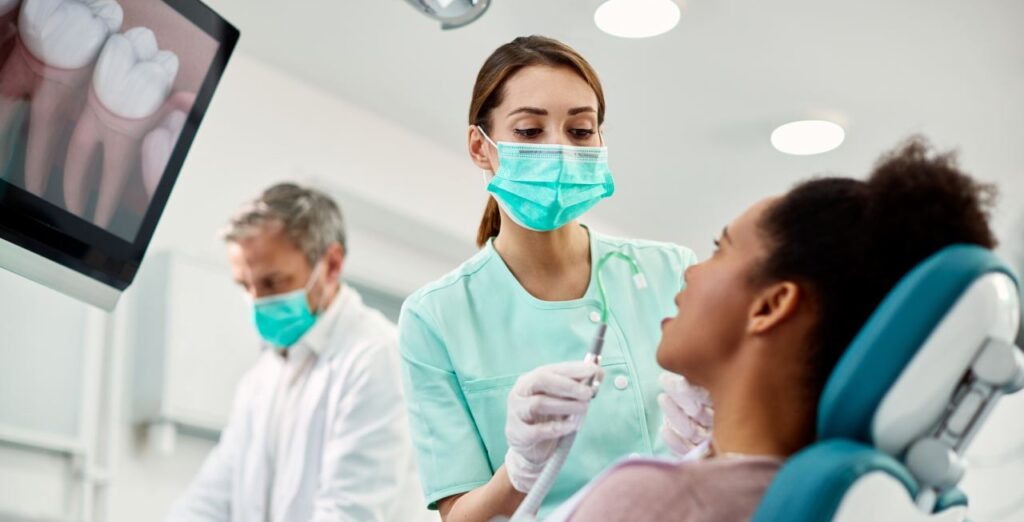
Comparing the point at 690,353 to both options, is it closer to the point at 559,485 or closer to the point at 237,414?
the point at 559,485

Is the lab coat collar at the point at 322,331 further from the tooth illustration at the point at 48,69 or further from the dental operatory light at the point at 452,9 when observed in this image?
the tooth illustration at the point at 48,69

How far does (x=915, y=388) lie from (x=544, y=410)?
52 centimetres

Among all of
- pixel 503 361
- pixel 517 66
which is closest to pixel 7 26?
pixel 517 66

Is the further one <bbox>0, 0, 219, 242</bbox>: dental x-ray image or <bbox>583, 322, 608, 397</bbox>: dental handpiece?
<bbox>0, 0, 219, 242</bbox>: dental x-ray image

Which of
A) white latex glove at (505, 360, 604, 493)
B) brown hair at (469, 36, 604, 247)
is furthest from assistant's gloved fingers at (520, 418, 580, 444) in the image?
brown hair at (469, 36, 604, 247)

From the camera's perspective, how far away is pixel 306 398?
2.70m

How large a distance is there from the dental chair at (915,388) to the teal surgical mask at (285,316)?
2.01m

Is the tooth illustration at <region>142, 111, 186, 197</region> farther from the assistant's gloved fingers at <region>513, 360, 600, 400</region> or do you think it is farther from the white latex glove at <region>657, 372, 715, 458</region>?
the white latex glove at <region>657, 372, 715, 458</region>

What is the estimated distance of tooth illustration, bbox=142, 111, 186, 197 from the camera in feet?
5.91

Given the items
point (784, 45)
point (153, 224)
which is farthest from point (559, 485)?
point (784, 45)

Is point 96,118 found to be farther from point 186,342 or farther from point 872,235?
point 186,342

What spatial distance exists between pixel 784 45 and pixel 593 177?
187 centimetres

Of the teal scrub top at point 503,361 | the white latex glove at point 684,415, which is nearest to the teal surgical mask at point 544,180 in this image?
the teal scrub top at point 503,361

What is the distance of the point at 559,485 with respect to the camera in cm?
167
